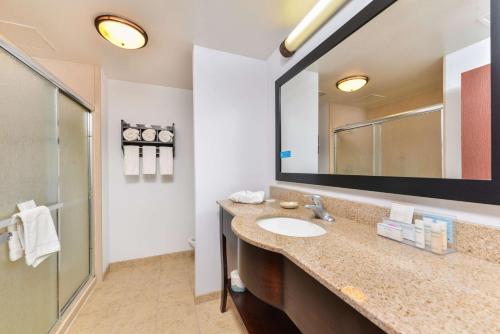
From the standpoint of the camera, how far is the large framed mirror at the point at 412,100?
574mm

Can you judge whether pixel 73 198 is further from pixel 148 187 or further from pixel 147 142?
pixel 147 142

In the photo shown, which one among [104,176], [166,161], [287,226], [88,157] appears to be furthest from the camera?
[166,161]

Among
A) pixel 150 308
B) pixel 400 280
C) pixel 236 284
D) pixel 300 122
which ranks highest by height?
pixel 300 122

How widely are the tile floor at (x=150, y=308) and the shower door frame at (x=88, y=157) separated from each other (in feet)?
0.31

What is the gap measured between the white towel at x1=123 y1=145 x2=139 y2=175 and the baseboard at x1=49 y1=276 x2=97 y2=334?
3.43ft

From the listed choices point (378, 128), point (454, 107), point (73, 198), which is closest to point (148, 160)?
point (73, 198)

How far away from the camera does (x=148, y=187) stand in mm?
2188

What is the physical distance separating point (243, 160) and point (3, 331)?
160 cm

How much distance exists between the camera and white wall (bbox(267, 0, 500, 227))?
58cm

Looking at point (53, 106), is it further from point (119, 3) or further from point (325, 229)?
A: point (325, 229)

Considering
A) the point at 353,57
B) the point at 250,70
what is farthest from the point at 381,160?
the point at 250,70

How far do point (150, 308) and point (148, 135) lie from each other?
1.60m

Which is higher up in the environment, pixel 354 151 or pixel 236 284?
pixel 354 151

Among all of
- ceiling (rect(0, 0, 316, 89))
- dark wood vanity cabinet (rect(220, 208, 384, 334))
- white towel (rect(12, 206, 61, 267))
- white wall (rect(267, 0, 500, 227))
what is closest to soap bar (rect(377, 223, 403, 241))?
white wall (rect(267, 0, 500, 227))
